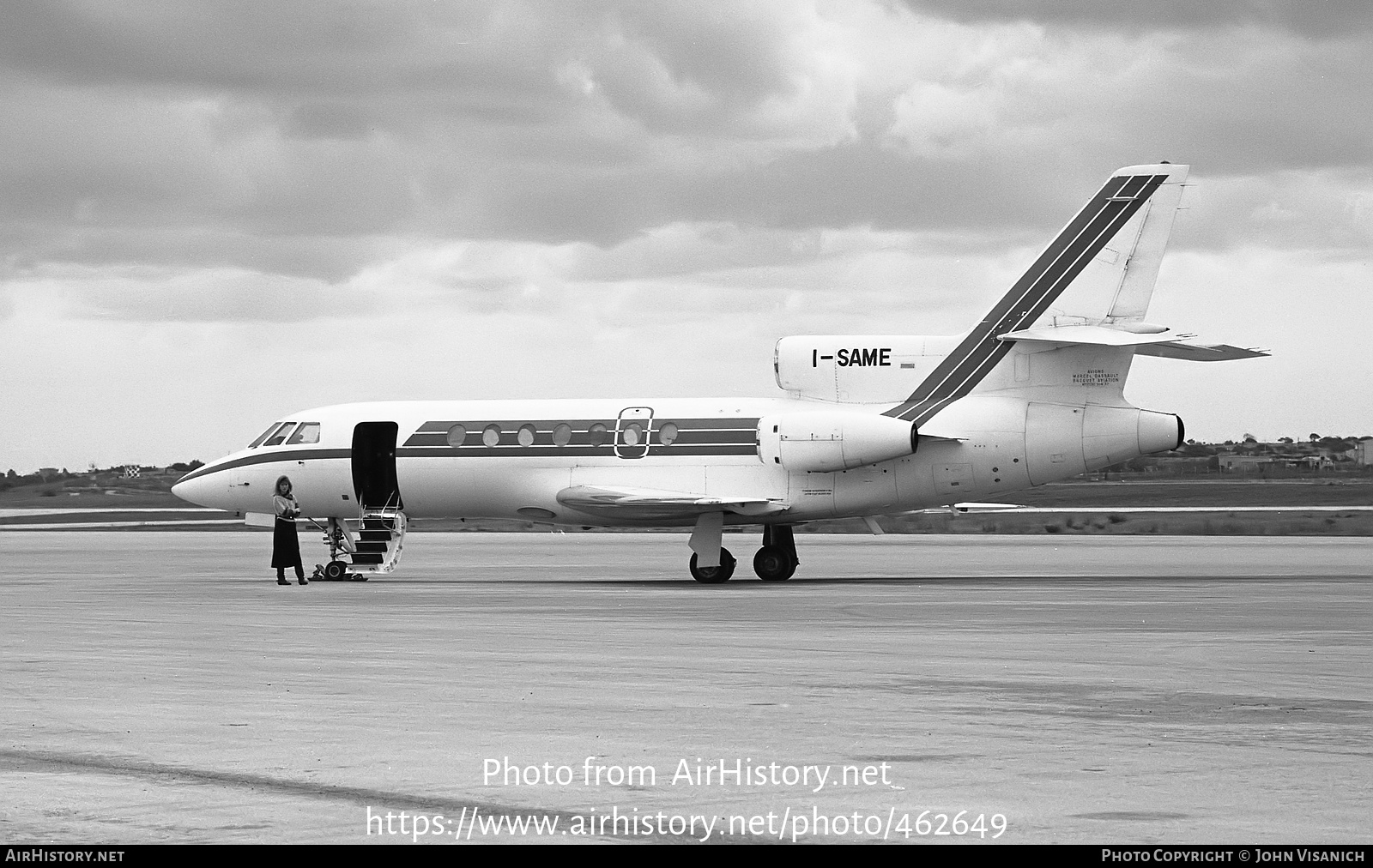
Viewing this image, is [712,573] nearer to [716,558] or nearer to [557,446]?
[716,558]

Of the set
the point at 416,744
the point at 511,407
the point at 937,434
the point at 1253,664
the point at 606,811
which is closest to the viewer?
the point at 606,811

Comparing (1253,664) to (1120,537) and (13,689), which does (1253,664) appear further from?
(1120,537)

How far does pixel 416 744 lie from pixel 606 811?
2.70 metres

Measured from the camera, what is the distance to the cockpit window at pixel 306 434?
119 feet

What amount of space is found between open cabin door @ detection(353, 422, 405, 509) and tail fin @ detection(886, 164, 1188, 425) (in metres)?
12.2

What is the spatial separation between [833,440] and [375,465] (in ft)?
33.0

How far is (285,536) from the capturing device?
33.5m

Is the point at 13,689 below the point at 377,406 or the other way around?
below

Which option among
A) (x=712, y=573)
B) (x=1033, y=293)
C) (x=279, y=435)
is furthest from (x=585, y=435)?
(x=1033, y=293)

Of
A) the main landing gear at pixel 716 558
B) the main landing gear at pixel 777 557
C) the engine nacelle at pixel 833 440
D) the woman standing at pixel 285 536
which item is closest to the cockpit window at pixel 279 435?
the woman standing at pixel 285 536

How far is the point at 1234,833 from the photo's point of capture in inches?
314

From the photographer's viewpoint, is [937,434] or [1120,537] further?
[1120,537]

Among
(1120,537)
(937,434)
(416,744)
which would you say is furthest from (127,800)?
(1120,537)

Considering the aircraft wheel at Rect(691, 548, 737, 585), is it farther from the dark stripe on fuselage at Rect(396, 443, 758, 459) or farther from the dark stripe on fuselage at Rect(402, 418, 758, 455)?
the dark stripe on fuselage at Rect(402, 418, 758, 455)
